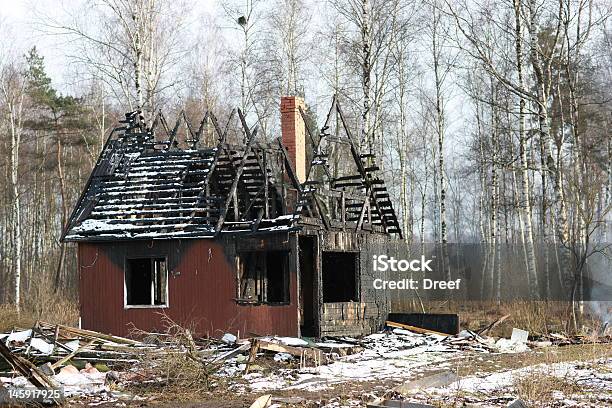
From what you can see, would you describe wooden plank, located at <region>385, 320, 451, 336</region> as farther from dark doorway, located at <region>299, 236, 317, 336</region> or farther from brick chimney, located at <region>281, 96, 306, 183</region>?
brick chimney, located at <region>281, 96, 306, 183</region>

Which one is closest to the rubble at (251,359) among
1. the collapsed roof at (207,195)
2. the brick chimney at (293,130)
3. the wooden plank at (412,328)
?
the wooden plank at (412,328)

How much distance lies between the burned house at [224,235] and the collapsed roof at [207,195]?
4cm

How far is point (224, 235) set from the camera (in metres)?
20.6

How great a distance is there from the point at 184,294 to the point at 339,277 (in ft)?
20.4

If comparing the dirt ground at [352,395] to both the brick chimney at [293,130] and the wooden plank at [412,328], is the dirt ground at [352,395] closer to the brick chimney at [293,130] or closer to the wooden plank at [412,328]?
the wooden plank at [412,328]

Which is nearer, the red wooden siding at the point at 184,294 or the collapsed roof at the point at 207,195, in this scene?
the red wooden siding at the point at 184,294

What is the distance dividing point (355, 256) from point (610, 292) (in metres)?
10.7

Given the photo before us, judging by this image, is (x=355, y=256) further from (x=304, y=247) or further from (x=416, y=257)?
(x=416, y=257)

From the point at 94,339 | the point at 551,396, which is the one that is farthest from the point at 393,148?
the point at 551,396

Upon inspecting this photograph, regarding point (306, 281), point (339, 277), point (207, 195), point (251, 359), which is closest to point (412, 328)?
point (339, 277)

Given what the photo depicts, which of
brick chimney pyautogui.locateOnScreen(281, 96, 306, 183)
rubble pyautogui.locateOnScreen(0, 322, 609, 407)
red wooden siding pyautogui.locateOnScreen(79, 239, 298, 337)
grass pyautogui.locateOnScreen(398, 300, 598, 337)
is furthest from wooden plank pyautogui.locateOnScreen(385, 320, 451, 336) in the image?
brick chimney pyautogui.locateOnScreen(281, 96, 306, 183)

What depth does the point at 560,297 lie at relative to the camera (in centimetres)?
2853

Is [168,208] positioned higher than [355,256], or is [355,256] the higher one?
[168,208]

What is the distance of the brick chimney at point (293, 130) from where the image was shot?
2302cm
